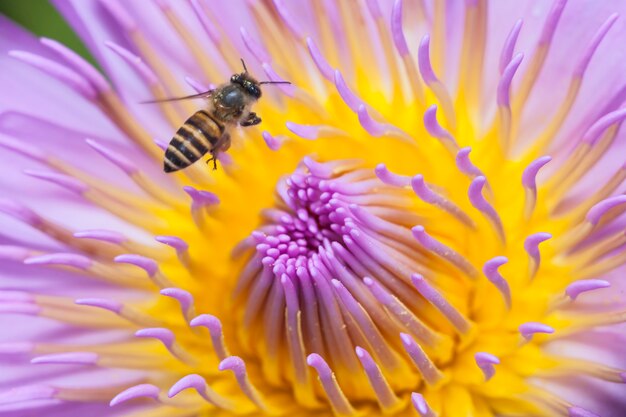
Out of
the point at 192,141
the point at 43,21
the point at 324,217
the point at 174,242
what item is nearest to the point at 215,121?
the point at 192,141

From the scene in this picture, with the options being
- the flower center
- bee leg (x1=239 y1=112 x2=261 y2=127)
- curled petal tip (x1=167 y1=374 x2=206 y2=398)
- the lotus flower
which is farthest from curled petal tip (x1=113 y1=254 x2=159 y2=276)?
bee leg (x1=239 y1=112 x2=261 y2=127)

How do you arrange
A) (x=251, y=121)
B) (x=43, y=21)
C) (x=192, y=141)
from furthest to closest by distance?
(x=43, y=21) → (x=251, y=121) → (x=192, y=141)

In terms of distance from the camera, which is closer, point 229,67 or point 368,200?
point 368,200

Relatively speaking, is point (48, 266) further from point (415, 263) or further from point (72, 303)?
point (415, 263)

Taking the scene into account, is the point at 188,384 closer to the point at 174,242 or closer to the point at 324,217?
the point at 174,242

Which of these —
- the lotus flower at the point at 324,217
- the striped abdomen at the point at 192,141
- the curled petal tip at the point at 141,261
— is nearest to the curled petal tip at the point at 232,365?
the lotus flower at the point at 324,217

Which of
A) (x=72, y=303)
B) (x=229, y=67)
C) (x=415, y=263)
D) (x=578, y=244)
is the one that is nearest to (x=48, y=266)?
(x=72, y=303)

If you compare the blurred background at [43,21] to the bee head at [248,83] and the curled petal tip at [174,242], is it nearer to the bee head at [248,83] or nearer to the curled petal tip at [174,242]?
the bee head at [248,83]
